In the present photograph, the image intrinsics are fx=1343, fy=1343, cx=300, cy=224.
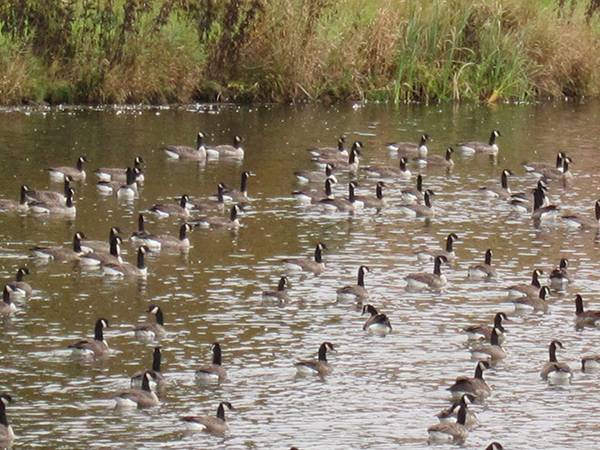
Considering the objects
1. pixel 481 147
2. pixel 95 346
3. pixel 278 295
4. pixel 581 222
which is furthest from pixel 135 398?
pixel 481 147

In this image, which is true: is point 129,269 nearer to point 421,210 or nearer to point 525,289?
point 525,289

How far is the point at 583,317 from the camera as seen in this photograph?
1945cm

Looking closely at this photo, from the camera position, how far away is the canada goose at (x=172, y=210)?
26062 mm

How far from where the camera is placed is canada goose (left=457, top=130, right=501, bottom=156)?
34656 millimetres

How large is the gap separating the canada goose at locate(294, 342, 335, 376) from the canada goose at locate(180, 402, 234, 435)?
2087mm


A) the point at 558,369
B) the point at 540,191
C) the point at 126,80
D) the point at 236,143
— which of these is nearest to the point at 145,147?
the point at 236,143

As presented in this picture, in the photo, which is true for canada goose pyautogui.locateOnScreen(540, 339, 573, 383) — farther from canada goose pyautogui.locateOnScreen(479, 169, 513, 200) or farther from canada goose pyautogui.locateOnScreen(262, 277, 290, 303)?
canada goose pyautogui.locateOnScreen(479, 169, 513, 200)

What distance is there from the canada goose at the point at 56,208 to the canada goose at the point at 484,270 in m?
8.39

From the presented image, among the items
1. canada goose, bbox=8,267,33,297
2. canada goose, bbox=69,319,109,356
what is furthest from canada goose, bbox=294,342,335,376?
canada goose, bbox=8,267,33,297

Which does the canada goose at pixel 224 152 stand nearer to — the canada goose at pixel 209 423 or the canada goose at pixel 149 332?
the canada goose at pixel 149 332

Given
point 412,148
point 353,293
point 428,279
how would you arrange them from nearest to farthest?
point 353,293, point 428,279, point 412,148

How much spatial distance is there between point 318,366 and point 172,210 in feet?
32.9

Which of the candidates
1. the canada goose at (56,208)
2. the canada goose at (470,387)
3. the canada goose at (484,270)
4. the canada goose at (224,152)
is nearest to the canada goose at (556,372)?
the canada goose at (470,387)

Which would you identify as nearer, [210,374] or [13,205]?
[210,374]
